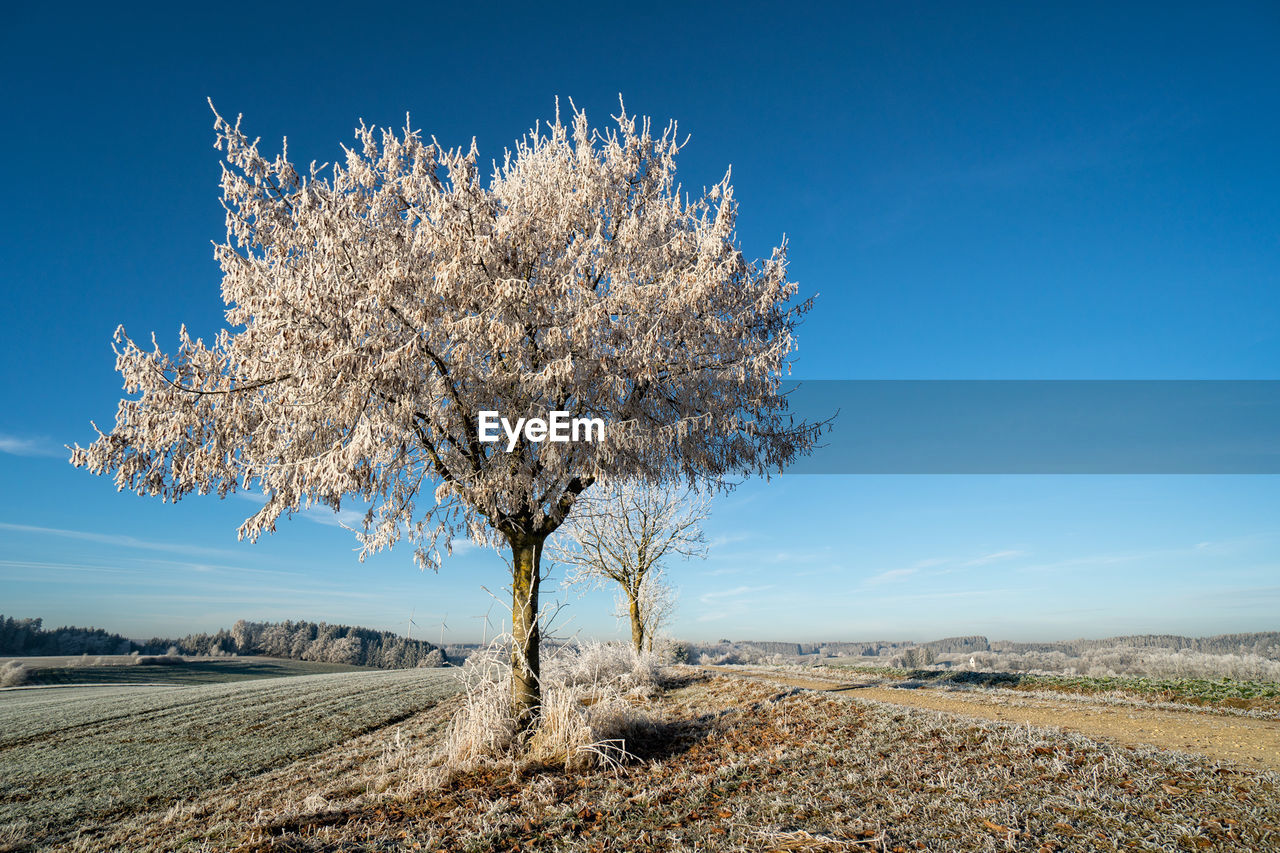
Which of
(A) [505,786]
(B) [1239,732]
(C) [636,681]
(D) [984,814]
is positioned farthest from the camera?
(C) [636,681]

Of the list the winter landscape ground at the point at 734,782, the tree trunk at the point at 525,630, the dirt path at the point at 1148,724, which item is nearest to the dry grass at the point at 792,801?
the winter landscape ground at the point at 734,782

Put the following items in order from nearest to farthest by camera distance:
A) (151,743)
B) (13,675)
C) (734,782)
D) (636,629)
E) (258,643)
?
(734,782) < (151,743) < (636,629) < (13,675) < (258,643)

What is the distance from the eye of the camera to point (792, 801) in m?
4.73

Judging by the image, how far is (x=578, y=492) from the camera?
8.71m

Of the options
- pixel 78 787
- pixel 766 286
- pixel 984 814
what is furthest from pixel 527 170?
pixel 78 787

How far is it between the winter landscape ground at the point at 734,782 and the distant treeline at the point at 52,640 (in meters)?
64.5

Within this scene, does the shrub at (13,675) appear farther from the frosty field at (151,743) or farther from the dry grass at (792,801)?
the dry grass at (792,801)

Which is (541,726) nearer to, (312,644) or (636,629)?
(636,629)

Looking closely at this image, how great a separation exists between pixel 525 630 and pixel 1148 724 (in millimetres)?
8349

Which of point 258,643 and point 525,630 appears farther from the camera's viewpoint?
point 258,643

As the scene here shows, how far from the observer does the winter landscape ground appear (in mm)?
4156

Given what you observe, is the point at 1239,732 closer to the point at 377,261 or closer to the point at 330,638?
the point at 377,261

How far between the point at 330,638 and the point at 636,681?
60.1 m

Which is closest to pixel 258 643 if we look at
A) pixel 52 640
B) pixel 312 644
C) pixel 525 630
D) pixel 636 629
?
pixel 312 644
